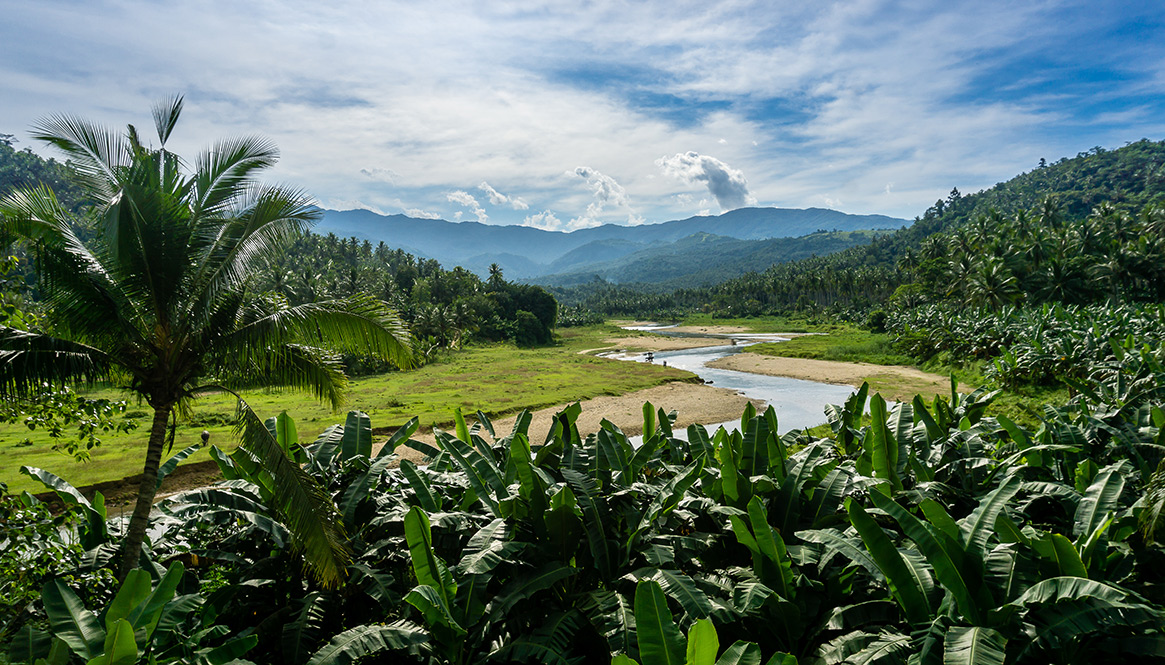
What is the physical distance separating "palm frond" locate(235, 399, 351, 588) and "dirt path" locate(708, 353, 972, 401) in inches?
1053

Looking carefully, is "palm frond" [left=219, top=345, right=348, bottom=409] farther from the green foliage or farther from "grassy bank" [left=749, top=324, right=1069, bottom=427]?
"grassy bank" [left=749, top=324, right=1069, bottom=427]

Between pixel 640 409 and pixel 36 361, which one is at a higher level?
pixel 36 361

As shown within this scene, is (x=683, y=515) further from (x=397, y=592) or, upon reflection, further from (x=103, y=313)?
(x=103, y=313)

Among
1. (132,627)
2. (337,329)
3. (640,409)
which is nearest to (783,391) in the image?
(640,409)

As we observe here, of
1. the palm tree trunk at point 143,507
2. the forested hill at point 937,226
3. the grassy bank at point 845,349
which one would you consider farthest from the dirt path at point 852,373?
the forested hill at point 937,226

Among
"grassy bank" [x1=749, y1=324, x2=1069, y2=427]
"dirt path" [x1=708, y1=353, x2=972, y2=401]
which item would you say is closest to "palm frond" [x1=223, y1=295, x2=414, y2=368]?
"grassy bank" [x1=749, y1=324, x2=1069, y2=427]

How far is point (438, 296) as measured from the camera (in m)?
74.2

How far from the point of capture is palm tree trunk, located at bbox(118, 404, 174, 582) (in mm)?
5215

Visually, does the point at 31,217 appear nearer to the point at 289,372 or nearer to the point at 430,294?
the point at 289,372

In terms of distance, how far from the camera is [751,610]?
3754 mm

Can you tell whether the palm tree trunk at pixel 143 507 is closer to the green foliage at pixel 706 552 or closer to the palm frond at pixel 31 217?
the green foliage at pixel 706 552

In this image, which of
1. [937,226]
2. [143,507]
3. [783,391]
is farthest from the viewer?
[937,226]

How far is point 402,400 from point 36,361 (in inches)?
924

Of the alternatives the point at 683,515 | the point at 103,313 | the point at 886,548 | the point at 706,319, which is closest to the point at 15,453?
the point at 103,313
